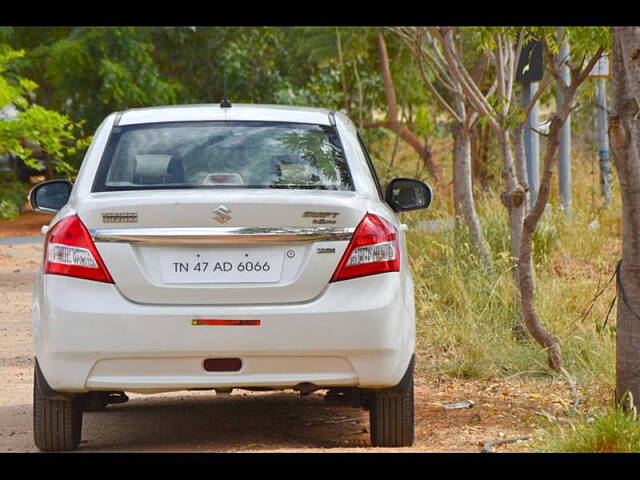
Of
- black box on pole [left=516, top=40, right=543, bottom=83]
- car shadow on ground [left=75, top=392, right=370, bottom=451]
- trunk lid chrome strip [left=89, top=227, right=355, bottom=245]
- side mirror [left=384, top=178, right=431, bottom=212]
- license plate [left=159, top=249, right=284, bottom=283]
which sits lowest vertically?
car shadow on ground [left=75, top=392, right=370, bottom=451]

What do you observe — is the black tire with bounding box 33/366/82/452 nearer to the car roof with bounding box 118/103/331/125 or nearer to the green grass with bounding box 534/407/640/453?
the car roof with bounding box 118/103/331/125

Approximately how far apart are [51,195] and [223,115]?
103cm

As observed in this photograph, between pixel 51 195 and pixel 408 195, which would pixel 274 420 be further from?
pixel 51 195

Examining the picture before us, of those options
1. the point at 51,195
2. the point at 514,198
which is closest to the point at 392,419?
the point at 51,195

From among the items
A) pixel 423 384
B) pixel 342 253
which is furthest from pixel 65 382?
pixel 423 384

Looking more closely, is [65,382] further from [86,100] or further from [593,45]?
[86,100]

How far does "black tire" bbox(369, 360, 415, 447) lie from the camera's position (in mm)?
6520

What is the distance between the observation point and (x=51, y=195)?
7.31 meters

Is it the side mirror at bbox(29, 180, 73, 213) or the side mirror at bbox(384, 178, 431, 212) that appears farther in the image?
the side mirror at bbox(384, 178, 431, 212)

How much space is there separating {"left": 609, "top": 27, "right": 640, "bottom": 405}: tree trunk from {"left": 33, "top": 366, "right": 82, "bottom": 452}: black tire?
8.72 feet

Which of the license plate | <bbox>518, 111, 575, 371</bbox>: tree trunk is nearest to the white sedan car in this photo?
the license plate

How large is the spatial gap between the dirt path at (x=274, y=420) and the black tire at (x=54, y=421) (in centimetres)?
29

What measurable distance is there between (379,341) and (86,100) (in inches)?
796

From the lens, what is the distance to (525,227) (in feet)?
28.8
